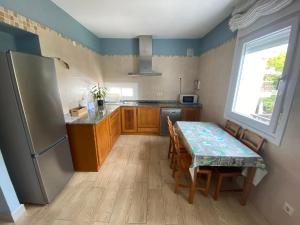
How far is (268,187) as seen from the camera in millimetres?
1517

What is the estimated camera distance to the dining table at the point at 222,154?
1.46 meters

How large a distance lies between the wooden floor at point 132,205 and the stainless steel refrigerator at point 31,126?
0.68 ft

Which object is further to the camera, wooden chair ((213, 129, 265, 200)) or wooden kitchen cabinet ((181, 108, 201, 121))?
wooden kitchen cabinet ((181, 108, 201, 121))

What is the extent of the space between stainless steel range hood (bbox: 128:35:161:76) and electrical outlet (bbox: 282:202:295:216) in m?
3.27

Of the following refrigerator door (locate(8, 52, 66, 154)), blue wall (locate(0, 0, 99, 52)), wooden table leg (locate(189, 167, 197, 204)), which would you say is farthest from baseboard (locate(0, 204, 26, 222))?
blue wall (locate(0, 0, 99, 52))

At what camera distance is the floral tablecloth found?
1.46 metres

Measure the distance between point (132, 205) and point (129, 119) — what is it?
2.23 metres

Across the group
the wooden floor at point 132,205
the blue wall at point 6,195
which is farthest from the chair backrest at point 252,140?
the blue wall at point 6,195

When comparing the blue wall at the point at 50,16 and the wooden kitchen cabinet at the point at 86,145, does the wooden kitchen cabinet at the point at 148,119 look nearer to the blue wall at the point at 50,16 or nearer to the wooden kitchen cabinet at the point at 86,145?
the wooden kitchen cabinet at the point at 86,145

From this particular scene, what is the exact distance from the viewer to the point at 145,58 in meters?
3.70

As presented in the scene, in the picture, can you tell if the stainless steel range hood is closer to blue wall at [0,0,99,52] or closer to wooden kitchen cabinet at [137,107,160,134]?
wooden kitchen cabinet at [137,107,160,134]

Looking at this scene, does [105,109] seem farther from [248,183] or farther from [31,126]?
[248,183]

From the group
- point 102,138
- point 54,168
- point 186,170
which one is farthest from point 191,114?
point 54,168

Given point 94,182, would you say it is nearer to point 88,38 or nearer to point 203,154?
point 203,154
